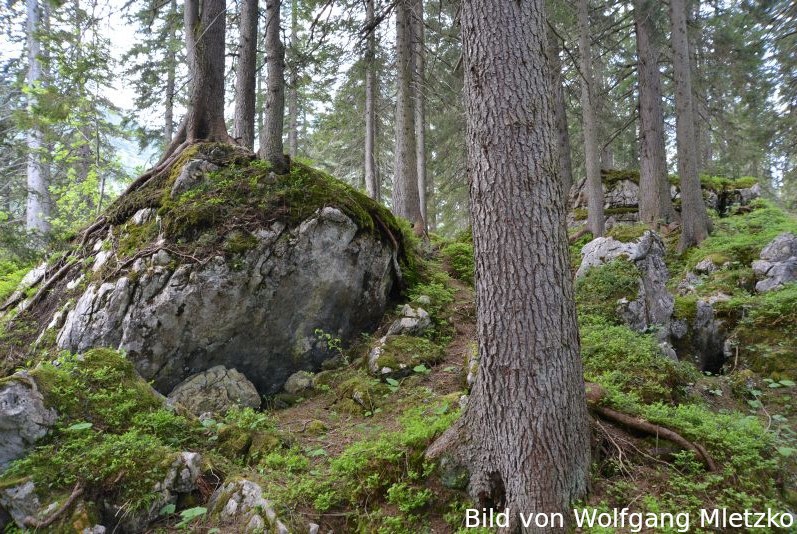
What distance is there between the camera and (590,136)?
36.0 feet

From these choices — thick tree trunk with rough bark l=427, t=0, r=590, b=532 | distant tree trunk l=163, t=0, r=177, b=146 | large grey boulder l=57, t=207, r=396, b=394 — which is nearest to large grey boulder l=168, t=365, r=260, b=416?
large grey boulder l=57, t=207, r=396, b=394

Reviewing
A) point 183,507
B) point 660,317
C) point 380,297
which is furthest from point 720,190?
point 183,507

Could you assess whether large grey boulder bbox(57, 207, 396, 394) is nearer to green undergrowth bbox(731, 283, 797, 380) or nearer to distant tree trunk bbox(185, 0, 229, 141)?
distant tree trunk bbox(185, 0, 229, 141)

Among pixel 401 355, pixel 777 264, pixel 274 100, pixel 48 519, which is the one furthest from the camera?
pixel 777 264

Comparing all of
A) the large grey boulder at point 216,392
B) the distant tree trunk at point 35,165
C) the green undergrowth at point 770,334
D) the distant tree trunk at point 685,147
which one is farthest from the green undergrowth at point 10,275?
the distant tree trunk at point 685,147

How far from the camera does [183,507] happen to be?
3406 mm

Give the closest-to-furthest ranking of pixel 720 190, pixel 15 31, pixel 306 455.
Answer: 1. pixel 306 455
2. pixel 15 31
3. pixel 720 190

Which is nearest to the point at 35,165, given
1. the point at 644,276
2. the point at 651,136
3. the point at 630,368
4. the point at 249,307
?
the point at 249,307

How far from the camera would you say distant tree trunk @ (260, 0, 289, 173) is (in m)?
6.75

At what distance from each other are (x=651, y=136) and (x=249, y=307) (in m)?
12.4

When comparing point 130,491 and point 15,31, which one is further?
point 15,31

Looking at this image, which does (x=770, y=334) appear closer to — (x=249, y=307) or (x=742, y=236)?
(x=742, y=236)

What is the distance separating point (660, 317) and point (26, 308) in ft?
31.5

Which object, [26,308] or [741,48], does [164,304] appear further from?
[741,48]
